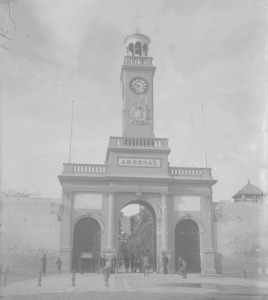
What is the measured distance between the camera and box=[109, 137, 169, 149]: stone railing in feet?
128

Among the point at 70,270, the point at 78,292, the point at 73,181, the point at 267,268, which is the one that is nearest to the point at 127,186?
the point at 73,181

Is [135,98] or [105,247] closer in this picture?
[105,247]

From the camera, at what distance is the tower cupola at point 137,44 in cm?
4275

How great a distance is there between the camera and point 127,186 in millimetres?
37594

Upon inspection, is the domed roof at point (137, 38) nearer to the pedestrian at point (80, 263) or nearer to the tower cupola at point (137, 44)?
the tower cupola at point (137, 44)

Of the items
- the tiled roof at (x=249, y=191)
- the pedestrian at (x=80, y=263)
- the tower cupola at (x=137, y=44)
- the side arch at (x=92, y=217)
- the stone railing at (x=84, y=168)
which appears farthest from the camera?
the tiled roof at (x=249, y=191)

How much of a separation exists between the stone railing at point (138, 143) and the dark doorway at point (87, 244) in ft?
24.2

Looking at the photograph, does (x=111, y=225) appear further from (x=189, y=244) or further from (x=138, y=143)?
(x=138, y=143)

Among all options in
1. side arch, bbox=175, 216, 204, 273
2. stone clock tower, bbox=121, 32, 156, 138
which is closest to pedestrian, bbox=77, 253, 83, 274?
side arch, bbox=175, 216, 204, 273

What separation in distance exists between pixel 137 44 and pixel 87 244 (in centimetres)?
2079

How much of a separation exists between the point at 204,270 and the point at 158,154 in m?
11.1

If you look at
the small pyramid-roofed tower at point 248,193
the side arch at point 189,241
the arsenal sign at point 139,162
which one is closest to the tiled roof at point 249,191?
the small pyramid-roofed tower at point 248,193

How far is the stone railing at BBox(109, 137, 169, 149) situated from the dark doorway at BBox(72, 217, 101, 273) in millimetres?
7363

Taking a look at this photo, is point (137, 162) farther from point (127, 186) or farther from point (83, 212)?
point (83, 212)
